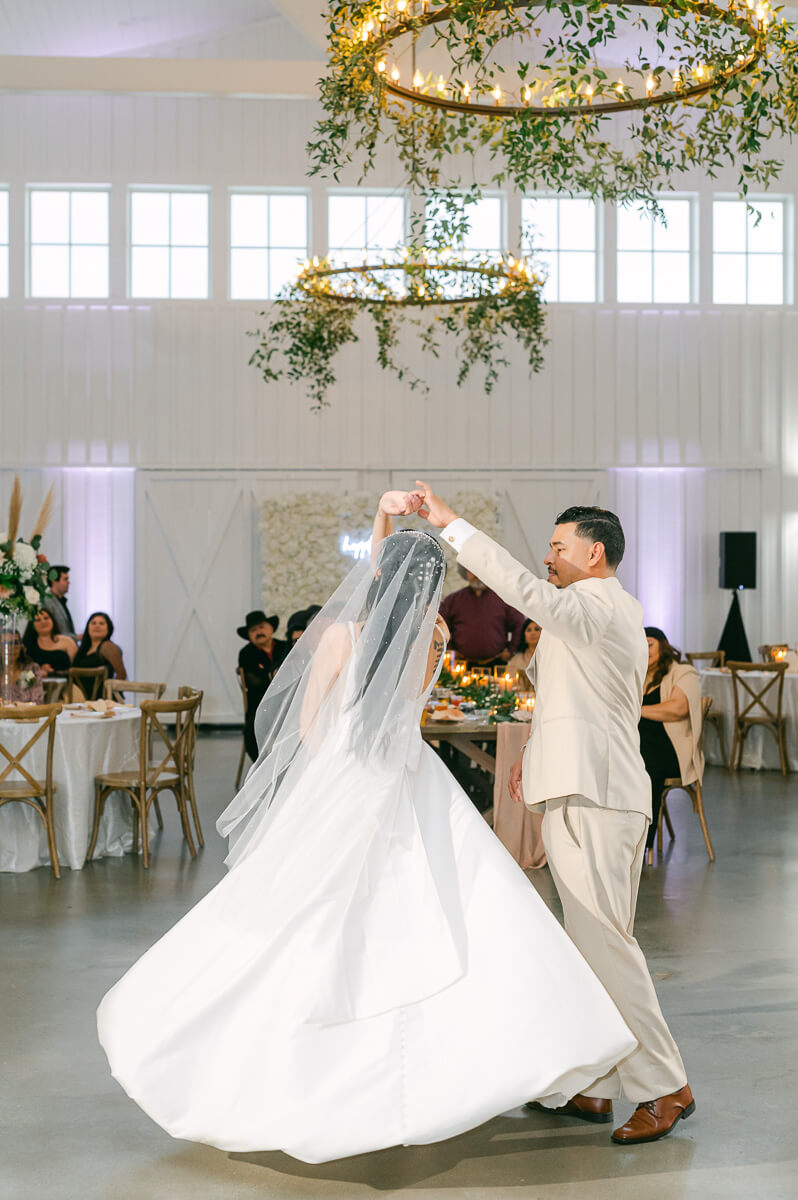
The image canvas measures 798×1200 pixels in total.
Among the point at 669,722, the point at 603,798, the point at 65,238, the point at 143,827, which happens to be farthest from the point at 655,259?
the point at 603,798

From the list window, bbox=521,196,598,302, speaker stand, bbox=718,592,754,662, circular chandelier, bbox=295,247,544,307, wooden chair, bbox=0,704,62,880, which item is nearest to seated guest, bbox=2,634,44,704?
wooden chair, bbox=0,704,62,880

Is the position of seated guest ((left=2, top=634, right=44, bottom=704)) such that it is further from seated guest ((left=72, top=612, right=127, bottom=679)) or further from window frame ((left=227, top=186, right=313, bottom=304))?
window frame ((left=227, top=186, right=313, bottom=304))

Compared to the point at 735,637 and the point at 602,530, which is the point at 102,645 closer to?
the point at 735,637

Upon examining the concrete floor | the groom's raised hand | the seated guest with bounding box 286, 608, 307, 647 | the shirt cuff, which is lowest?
the concrete floor

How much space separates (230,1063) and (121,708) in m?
4.80

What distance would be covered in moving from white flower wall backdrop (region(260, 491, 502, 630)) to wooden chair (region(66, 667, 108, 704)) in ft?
11.3

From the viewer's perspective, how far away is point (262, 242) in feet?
45.3

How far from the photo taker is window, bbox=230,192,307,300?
13773 mm

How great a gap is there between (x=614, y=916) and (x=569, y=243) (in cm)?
1183

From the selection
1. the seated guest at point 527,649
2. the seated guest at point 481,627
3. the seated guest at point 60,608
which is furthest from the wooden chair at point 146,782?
the seated guest at point 60,608

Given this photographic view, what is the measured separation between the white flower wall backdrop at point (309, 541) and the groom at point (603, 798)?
998cm

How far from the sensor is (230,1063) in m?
3.06

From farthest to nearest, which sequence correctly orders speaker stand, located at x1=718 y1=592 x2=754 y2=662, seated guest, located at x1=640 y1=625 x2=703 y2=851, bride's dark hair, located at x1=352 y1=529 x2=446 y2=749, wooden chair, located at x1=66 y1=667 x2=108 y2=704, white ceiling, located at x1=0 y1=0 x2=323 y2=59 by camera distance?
speaker stand, located at x1=718 y1=592 x2=754 y2=662
white ceiling, located at x1=0 y1=0 x2=323 y2=59
wooden chair, located at x1=66 y1=667 x2=108 y2=704
seated guest, located at x1=640 y1=625 x2=703 y2=851
bride's dark hair, located at x1=352 y1=529 x2=446 y2=749

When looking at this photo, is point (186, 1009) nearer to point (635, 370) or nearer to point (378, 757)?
point (378, 757)
